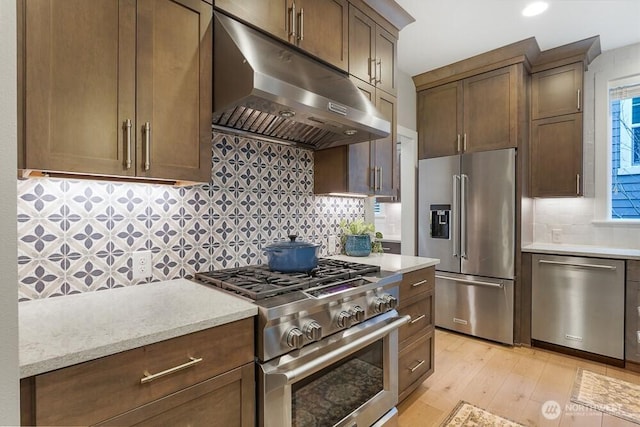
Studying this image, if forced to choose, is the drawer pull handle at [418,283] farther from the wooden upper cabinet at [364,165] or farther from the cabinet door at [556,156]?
the cabinet door at [556,156]

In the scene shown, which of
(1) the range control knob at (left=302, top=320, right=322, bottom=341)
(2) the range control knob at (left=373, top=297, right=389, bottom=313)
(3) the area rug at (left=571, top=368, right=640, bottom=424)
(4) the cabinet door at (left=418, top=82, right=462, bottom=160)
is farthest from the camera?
(4) the cabinet door at (left=418, top=82, right=462, bottom=160)

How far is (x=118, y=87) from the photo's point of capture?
115cm

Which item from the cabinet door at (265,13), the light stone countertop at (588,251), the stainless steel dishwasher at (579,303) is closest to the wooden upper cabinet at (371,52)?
the cabinet door at (265,13)

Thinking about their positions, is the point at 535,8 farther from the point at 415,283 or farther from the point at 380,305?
the point at 380,305

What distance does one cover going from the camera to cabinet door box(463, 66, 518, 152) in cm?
305

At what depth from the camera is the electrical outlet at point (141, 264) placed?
1458 mm

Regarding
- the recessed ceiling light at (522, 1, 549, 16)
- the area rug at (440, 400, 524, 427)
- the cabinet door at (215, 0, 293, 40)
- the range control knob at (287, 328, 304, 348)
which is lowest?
the area rug at (440, 400, 524, 427)

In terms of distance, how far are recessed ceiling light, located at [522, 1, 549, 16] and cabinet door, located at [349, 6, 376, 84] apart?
123 centimetres

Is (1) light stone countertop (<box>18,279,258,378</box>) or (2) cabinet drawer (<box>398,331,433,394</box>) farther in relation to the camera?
(2) cabinet drawer (<box>398,331,433,394</box>)

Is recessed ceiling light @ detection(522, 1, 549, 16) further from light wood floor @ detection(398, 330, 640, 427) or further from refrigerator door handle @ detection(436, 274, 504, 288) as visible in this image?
light wood floor @ detection(398, 330, 640, 427)

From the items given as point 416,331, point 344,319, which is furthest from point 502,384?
point 344,319

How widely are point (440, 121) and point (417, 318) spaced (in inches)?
89.3

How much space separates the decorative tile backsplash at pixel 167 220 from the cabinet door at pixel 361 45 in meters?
0.65

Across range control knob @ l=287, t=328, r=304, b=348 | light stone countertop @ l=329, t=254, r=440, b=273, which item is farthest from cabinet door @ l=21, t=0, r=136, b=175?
light stone countertop @ l=329, t=254, r=440, b=273
